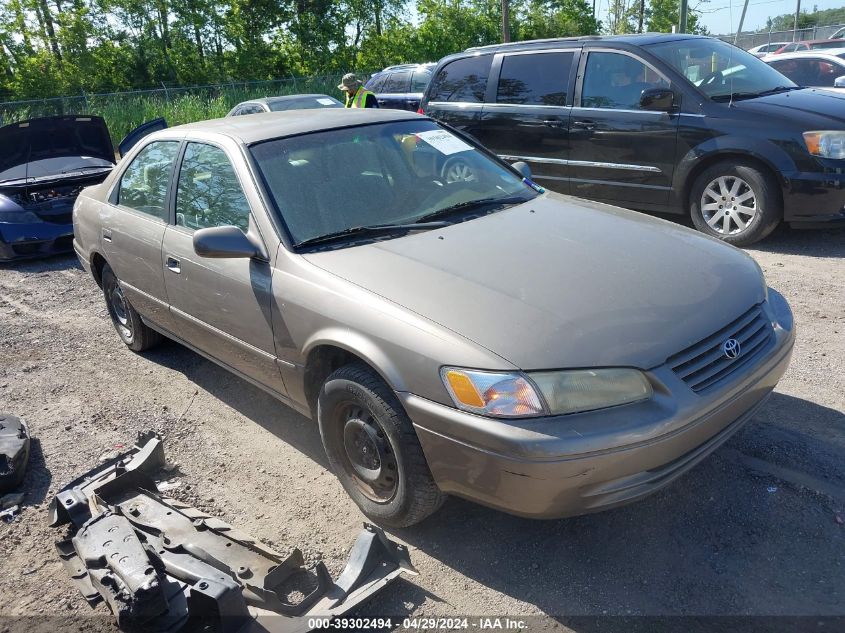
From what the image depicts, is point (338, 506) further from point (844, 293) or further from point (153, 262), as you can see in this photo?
point (844, 293)

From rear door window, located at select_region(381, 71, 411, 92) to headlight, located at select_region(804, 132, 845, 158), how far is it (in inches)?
364

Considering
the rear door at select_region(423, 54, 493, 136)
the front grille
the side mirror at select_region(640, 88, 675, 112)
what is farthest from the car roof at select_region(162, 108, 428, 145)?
the rear door at select_region(423, 54, 493, 136)

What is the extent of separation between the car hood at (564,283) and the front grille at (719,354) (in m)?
0.04

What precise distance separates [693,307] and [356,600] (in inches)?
67.1

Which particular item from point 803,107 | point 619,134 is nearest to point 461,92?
point 619,134

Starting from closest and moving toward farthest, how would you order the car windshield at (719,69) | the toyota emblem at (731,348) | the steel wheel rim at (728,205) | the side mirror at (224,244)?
the toyota emblem at (731,348)
the side mirror at (224,244)
the steel wheel rim at (728,205)
the car windshield at (719,69)

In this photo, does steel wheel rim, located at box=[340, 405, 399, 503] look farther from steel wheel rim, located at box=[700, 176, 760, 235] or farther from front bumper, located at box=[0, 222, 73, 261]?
front bumper, located at box=[0, 222, 73, 261]

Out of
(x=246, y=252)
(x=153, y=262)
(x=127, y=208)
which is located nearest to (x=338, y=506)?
(x=246, y=252)

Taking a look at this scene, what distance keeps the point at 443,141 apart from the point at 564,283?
1.65 meters

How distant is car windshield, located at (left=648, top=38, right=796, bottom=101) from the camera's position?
256 inches

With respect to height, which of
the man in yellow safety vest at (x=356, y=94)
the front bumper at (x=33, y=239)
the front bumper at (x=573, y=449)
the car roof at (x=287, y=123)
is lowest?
the front bumper at (x=33, y=239)

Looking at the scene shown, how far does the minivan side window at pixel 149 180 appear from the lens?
425 centimetres

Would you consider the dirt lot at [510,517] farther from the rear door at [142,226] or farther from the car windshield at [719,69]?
the car windshield at [719,69]

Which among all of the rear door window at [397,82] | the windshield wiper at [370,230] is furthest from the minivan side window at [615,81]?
the rear door window at [397,82]
